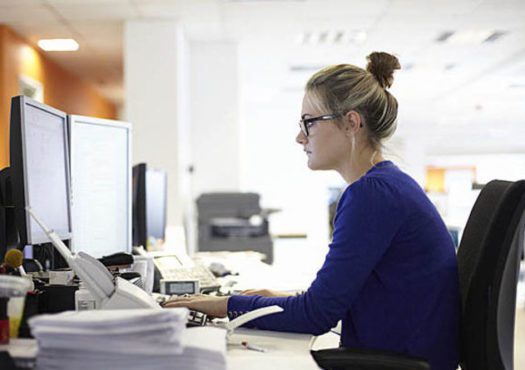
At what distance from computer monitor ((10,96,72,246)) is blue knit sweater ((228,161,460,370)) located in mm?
492

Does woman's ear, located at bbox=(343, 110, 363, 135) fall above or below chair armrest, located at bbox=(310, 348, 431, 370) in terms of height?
above

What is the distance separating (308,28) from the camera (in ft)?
18.4

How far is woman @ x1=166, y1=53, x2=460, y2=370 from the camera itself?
4.09ft

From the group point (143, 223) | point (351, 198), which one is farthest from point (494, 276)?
point (143, 223)

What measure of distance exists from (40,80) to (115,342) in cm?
639

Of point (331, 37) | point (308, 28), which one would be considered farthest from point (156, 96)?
point (331, 37)

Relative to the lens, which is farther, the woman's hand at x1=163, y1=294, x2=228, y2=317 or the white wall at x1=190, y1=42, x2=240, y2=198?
the white wall at x1=190, y1=42, x2=240, y2=198

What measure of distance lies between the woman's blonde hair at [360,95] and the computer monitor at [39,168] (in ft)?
2.18

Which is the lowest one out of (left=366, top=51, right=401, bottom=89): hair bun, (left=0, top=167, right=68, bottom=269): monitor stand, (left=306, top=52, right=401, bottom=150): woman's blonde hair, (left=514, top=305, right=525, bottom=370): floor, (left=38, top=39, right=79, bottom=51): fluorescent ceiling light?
(left=514, top=305, right=525, bottom=370): floor

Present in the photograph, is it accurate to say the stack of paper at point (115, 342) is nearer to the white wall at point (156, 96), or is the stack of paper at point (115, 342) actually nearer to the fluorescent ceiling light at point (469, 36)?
the white wall at point (156, 96)

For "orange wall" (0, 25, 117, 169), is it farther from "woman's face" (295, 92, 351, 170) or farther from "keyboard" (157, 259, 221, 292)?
"woman's face" (295, 92, 351, 170)

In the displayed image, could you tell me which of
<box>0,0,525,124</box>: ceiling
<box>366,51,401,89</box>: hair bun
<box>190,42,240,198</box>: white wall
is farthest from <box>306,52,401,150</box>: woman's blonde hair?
<box>190,42,240,198</box>: white wall

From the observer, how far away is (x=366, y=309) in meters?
1.31

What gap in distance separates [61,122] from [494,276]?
1.15 metres
